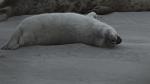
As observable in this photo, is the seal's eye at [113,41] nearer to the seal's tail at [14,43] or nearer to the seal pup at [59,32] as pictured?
the seal pup at [59,32]

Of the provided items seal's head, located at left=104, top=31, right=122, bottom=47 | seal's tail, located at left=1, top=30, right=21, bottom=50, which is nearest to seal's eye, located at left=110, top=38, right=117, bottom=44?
seal's head, located at left=104, top=31, right=122, bottom=47

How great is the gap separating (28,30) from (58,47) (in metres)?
0.39

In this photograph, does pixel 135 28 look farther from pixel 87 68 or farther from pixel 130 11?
pixel 87 68

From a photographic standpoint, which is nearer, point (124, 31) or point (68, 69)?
point (68, 69)

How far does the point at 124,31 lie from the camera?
6.32 meters

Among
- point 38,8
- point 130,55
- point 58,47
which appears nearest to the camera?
point 130,55

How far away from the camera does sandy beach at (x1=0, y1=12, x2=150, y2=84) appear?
3.33 m

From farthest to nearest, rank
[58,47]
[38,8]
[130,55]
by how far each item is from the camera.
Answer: [38,8]
[58,47]
[130,55]

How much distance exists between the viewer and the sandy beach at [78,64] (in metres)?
3.33

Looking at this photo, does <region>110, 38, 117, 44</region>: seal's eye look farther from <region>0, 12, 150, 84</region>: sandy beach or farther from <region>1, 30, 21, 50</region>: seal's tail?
<region>1, 30, 21, 50</region>: seal's tail

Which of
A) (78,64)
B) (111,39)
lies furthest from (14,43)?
(78,64)

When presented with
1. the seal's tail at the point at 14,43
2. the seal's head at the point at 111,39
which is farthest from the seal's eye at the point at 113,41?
the seal's tail at the point at 14,43

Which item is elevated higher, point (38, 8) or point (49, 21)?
point (49, 21)

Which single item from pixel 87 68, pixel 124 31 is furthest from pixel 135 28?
pixel 87 68
